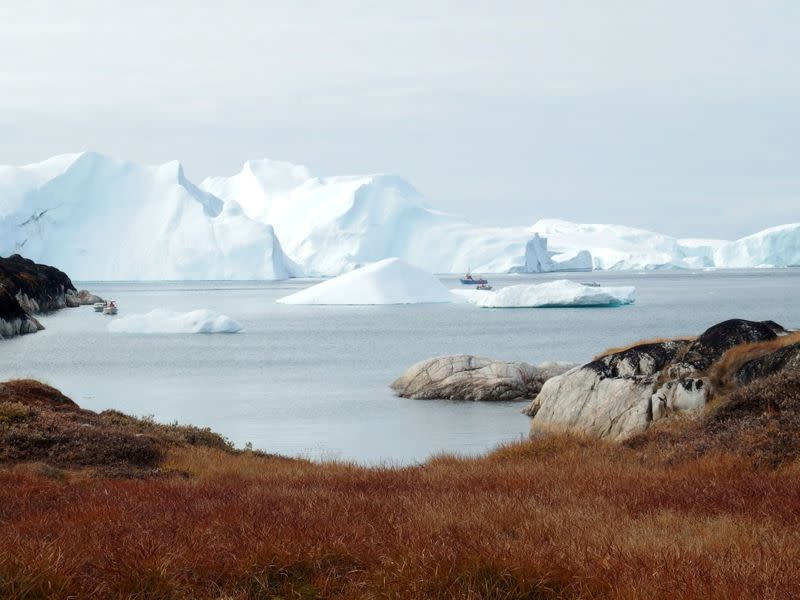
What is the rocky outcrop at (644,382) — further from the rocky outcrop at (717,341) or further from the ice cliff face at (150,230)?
the ice cliff face at (150,230)

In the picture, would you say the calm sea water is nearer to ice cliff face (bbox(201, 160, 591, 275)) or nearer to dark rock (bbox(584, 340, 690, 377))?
dark rock (bbox(584, 340, 690, 377))

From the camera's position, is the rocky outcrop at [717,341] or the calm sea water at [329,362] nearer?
the rocky outcrop at [717,341]

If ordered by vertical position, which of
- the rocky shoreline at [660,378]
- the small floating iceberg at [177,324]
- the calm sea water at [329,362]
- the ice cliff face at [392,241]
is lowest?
the calm sea water at [329,362]

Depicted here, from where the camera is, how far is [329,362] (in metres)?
53.0

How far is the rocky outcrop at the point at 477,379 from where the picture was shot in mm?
34688

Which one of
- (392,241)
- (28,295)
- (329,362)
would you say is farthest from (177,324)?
(392,241)

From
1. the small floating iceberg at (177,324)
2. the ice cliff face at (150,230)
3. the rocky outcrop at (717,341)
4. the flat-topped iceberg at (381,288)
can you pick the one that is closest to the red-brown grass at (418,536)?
the rocky outcrop at (717,341)

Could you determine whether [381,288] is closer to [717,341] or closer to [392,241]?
[392,241]

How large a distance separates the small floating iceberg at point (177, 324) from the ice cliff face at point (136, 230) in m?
98.3

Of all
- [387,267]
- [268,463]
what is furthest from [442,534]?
[387,267]

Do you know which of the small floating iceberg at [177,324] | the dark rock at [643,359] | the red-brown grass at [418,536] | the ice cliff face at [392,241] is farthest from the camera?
the ice cliff face at [392,241]

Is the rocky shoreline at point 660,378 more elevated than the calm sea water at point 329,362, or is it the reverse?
the rocky shoreline at point 660,378

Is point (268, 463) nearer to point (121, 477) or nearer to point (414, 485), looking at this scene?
point (121, 477)

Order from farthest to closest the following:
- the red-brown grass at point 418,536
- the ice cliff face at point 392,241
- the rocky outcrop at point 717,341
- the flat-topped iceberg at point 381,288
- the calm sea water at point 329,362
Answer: the ice cliff face at point 392,241, the flat-topped iceberg at point 381,288, the calm sea water at point 329,362, the rocky outcrop at point 717,341, the red-brown grass at point 418,536
